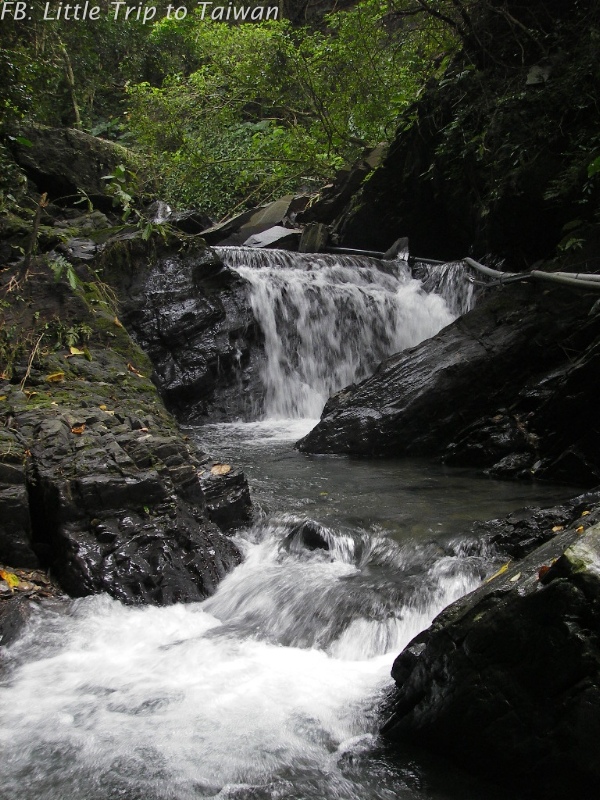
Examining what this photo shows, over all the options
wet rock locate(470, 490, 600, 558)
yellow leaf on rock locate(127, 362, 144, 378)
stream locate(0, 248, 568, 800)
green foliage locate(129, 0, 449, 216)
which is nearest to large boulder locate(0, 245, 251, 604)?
stream locate(0, 248, 568, 800)

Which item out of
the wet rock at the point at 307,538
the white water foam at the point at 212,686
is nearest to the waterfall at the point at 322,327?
the wet rock at the point at 307,538

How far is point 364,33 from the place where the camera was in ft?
48.6

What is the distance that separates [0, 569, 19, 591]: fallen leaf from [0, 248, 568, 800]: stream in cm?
28

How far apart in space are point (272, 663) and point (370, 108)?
15.0 m

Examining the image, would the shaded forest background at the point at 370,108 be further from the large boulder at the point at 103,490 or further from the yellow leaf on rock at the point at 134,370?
the large boulder at the point at 103,490

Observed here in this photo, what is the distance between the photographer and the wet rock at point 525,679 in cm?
228

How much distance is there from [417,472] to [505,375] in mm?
1672

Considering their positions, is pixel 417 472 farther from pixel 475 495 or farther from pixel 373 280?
pixel 373 280

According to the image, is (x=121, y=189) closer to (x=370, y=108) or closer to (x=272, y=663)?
(x=272, y=663)

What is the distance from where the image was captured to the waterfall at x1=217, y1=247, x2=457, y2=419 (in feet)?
34.9

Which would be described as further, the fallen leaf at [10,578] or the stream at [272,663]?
the fallen leaf at [10,578]

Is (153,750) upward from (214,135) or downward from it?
downward

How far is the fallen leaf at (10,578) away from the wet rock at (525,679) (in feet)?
8.45

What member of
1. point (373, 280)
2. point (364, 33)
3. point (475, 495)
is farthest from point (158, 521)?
point (364, 33)
